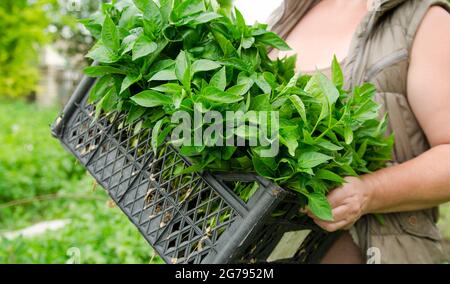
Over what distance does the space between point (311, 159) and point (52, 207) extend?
4270 millimetres

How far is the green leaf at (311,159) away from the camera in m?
1.22

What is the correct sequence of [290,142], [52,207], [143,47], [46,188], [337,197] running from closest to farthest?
[290,142] < [143,47] < [337,197] < [52,207] < [46,188]

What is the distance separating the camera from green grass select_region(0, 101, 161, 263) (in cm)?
263

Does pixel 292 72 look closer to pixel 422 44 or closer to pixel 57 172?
pixel 422 44

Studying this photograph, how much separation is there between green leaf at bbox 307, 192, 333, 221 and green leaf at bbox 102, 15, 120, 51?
1.89ft

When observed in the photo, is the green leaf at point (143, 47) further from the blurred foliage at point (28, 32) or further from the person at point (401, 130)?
the blurred foliage at point (28, 32)

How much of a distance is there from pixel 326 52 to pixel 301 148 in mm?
559

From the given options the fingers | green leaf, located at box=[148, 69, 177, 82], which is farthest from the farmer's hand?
green leaf, located at box=[148, 69, 177, 82]

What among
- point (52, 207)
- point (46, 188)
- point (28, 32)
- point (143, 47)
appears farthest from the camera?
point (28, 32)

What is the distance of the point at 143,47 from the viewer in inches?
51.4

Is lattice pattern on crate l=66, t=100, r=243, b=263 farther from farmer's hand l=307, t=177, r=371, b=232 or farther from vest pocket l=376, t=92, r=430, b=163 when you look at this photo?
vest pocket l=376, t=92, r=430, b=163

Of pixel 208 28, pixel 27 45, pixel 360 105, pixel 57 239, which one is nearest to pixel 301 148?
pixel 360 105

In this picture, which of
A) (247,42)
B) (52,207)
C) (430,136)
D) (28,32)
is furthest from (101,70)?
(28,32)

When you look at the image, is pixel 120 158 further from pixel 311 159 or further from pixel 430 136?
pixel 430 136
